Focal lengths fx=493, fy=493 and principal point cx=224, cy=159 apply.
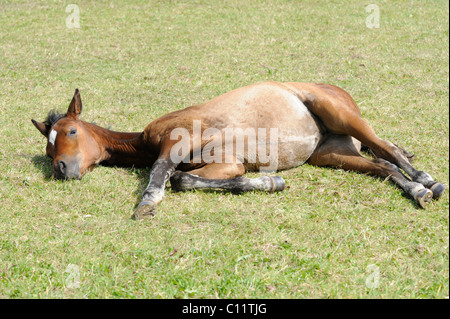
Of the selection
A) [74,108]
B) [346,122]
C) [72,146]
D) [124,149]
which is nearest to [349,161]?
[346,122]

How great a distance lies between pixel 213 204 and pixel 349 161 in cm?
200

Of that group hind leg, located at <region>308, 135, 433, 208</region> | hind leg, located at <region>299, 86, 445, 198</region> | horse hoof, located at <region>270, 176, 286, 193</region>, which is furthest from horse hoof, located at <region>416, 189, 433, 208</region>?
horse hoof, located at <region>270, 176, 286, 193</region>

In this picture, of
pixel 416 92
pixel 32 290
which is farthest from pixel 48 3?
pixel 32 290

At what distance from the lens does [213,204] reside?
18.0 ft

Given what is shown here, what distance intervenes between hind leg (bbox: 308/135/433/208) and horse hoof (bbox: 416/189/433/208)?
13.6 inches

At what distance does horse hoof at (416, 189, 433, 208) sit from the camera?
5.19 metres

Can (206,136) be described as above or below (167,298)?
above

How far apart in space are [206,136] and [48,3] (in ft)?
48.0

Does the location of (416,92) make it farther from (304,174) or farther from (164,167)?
(164,167)

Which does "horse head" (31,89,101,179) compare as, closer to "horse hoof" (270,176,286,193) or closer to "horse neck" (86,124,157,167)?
"horse neck" (86,124,157,167)

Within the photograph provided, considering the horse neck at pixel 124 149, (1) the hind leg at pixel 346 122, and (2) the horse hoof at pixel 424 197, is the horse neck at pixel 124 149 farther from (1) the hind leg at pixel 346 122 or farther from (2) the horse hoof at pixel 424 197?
(2) the horse hoof at pixel 424 197

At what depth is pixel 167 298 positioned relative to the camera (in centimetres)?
379

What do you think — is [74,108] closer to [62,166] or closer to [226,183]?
[62,166]

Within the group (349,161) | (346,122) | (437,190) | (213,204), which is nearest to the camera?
(437,190)
